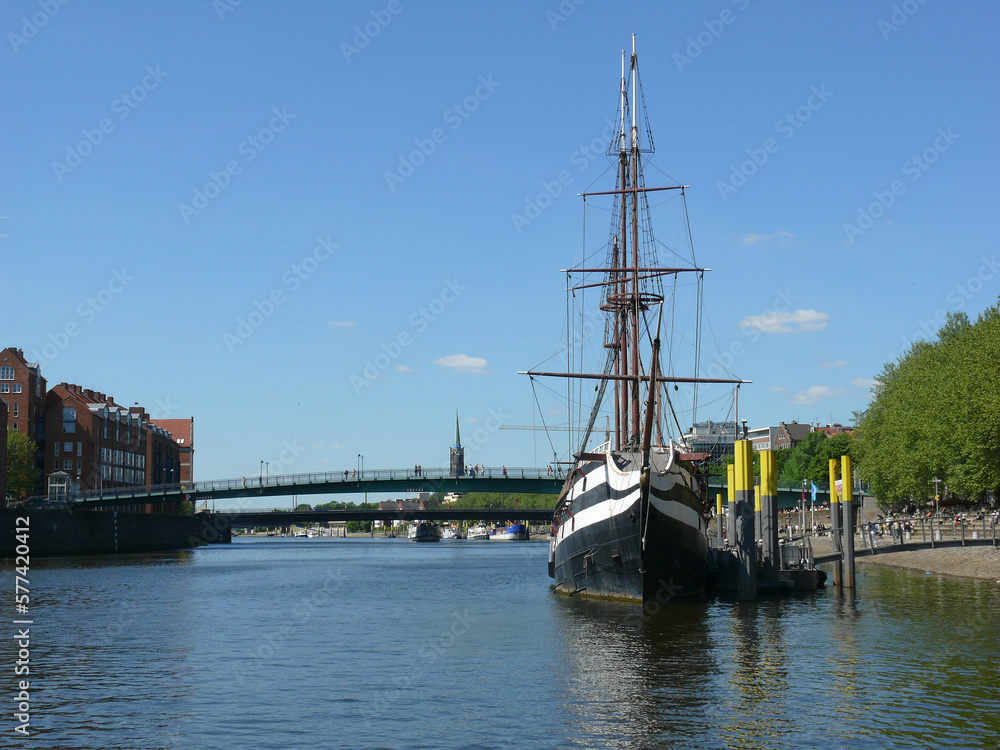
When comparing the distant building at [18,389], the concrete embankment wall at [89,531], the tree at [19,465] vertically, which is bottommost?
the concrete embankment wall at [89,531]

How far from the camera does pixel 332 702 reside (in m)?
20.3

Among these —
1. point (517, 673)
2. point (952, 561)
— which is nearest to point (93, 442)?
point (952, 561)

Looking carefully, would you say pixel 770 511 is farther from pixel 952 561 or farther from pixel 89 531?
pixel 89 531

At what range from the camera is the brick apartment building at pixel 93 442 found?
115m

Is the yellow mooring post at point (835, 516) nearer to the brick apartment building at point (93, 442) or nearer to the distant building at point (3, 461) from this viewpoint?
the distant building at point (3, 461)

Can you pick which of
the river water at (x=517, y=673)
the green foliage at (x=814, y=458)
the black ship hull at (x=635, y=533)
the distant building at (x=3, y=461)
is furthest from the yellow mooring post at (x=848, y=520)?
the green foliage at (x=814, y=458)

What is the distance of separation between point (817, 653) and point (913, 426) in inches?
1814

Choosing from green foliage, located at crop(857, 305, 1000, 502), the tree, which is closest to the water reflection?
green foliage, located at crop(857, 305, 1000, 502)

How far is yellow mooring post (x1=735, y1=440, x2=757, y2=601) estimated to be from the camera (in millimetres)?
36625

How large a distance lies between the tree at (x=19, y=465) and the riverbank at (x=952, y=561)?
76.4 m

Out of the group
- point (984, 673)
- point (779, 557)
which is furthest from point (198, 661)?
point (779, 557)

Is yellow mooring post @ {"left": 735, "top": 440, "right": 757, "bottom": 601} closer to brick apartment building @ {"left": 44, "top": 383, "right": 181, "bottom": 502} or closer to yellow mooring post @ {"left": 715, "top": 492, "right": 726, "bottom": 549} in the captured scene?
yellow mooring post @ {"left": 715, "top": 492, "right": 726, "bottom": 549}

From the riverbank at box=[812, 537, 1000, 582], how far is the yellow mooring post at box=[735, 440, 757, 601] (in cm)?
1313

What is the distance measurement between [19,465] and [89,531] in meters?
12.5
